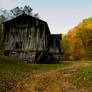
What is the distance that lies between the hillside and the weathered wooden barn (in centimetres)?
2321

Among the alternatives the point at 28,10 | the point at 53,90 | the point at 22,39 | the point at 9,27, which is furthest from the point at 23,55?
the point at 28,10

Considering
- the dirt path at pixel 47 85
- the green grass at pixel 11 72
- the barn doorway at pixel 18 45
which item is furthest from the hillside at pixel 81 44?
the dirt path at pixel 47 85

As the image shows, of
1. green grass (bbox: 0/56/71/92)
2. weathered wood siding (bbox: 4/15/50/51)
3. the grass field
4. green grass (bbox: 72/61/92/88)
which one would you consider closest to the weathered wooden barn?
weathered wood siding (bbox: 4/15/50/51)

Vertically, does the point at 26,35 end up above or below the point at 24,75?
above

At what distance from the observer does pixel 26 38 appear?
20906mm

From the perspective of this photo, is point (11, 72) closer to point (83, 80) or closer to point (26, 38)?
point (83, 80)

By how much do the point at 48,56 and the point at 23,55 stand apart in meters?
5.82

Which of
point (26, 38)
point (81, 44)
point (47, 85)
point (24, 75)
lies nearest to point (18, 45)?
point (26, 38)

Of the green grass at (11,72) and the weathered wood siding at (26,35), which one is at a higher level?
the weathered wood siding at (26,35)

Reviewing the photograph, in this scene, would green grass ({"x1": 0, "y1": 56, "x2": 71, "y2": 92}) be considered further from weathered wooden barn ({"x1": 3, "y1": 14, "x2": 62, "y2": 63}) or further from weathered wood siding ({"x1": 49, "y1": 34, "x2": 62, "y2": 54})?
weathered wood siding ({"x1": 49, "y1": 34, "x2": 62, "y2": 54})

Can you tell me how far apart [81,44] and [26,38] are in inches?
1125

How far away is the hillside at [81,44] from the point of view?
40.4 m

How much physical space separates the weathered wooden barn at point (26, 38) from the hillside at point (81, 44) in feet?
76.1

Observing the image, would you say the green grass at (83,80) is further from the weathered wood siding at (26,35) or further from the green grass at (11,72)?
the weathered wood siding at (26,35)
